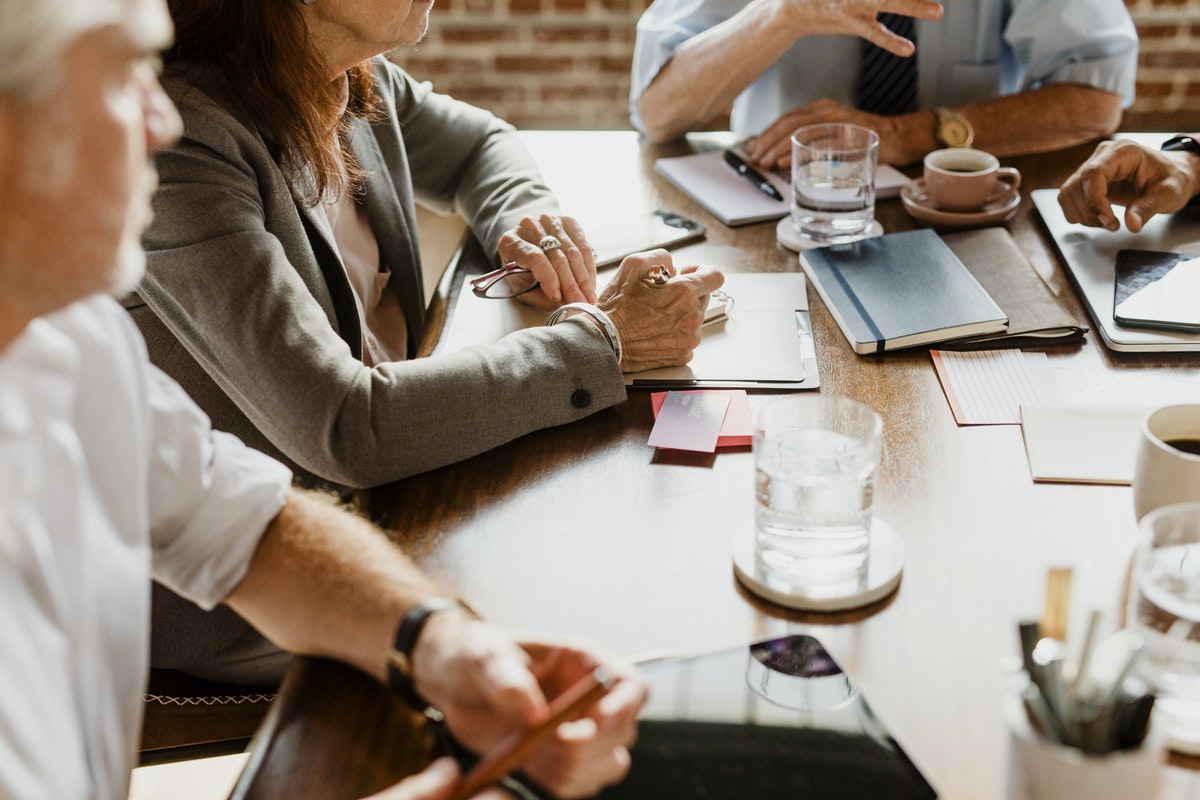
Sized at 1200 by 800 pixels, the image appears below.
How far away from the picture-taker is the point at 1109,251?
4.51 feet

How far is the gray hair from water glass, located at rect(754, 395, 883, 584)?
52 centimetres

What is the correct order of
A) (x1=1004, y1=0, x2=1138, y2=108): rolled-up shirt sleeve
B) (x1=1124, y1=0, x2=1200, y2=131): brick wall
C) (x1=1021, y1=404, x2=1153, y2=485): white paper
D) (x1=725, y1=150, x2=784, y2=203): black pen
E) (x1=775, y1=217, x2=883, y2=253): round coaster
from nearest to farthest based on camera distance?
(x1=1021, y1=404, x2=1153, y2=485): white paper, (x1=775, y1=217, x2=883, y2=253): round coaster, (x1=725, y1=150, x2=784, y2=203): black pen, (x1=1004, y1=0, x2=1138, y2=108): rolled-up shirt sleeve, (x1=1124, y1=0, x2=1200, y2=131): brick wall

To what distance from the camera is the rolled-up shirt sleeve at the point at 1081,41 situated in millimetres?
1773

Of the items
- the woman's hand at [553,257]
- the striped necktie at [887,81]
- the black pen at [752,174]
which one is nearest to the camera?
the woman's hand at [553,257]

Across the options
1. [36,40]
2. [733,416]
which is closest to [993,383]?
[733,416]

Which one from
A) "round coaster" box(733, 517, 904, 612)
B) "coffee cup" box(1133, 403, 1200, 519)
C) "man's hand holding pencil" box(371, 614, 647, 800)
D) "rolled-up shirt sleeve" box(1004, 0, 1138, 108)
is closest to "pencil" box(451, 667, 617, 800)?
"man's hand holding pencil" box(371, 614, 647, 800)

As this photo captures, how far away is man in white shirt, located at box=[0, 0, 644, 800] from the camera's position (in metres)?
0.66

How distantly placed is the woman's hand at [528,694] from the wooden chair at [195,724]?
542 millimetres

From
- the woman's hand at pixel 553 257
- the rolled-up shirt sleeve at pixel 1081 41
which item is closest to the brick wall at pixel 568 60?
the rolled-up shirt sleeve at pixel 1081 41

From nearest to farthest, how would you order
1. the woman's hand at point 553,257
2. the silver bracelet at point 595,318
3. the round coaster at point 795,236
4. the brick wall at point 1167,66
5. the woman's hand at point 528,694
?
1. the woman's hand at point 528,694
2. the silver bracelet at point 595,318
3. the woman's hand at point 553,257
4. the round coaster at point 795,236
5. the brick wall at point 1167,66

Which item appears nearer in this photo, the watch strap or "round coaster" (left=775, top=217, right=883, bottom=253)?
the watch strap

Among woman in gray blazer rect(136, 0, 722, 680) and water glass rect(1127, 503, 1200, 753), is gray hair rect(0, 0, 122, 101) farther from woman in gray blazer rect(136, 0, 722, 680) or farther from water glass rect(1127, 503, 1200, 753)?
water glass rect(1127, 503, 1200, 753)

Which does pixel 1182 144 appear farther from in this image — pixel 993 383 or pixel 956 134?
pixel 993 383

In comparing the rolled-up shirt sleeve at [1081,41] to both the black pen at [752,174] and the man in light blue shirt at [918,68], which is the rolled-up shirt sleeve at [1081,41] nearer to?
the man in light blue shirt at [918,68]
